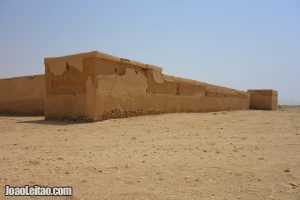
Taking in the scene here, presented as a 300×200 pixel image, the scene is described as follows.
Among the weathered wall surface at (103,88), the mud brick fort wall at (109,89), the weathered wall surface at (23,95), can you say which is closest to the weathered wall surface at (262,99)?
the mud brick fort wall at (109,89)

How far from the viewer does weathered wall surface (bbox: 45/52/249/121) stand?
351 inches

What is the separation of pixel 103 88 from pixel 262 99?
13816 mm

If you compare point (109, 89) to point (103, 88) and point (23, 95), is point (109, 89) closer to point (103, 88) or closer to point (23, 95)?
point (103, 88)

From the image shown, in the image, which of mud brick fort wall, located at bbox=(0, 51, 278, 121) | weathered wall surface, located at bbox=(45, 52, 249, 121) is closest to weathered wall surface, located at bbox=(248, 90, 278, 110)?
mud brick fort wall, located at bbox=(0, 51, 278, 121)

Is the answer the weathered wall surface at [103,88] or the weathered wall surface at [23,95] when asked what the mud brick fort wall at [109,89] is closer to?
the weathered wall surface at [103,88]

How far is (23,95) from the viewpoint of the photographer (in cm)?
1481

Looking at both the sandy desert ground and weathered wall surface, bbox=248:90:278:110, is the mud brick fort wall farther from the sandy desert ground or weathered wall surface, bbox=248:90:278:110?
weathered wall surface, bbox=248:90:278:110

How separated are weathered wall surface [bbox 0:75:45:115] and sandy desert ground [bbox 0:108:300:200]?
25.0ft

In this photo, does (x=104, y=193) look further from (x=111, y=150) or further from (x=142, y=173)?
(x=111, y=150)

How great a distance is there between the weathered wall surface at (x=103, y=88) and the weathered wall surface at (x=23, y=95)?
179 inches

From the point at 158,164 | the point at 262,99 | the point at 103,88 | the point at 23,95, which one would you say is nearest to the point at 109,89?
the point at 103,88

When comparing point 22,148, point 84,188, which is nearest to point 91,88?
point 22,148

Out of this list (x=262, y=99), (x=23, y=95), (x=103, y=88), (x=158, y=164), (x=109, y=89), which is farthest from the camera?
(x=262, y=99)

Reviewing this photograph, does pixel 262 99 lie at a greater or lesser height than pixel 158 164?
greater
